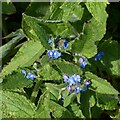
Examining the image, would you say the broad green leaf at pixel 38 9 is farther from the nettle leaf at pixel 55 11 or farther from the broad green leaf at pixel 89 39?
the broad green leaf at pixel 89 39

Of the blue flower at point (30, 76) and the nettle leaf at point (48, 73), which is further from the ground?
the nettle leaf at point (48, 73)

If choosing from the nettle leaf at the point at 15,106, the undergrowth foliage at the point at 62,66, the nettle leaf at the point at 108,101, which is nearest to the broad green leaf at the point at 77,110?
the undergrowth foliage at the point at 62,66

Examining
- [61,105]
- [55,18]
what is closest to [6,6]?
[55,18]

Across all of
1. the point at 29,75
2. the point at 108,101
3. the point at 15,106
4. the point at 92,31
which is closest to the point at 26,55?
the point at 29,75

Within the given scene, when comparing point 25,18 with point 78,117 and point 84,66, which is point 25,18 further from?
point 78,117

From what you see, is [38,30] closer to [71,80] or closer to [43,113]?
[71,80]

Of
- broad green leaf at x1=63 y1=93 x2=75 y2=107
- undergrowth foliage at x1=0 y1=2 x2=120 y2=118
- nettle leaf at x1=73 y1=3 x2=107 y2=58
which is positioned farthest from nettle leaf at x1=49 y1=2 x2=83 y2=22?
broad green leaf at x1=63 y1=93 x2=75 y2=107
